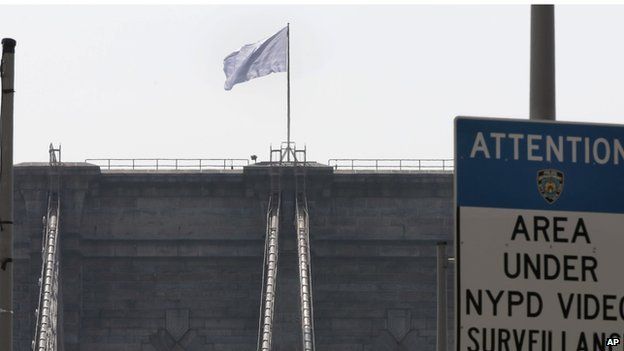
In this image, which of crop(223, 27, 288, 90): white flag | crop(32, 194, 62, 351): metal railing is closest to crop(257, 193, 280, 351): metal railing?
crop(223, 27, 288, 90): white flag

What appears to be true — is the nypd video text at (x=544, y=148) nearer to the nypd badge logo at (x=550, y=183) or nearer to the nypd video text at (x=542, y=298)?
the nypd badge logo at (x=550, y=183)

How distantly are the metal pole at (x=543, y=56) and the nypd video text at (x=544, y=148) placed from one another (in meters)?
1.07

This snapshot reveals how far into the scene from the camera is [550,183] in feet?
27.2

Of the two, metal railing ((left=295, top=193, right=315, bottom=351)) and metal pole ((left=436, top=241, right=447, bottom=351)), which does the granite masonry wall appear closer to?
metal railing ((left=295, top=193, right=315, bottom=351))

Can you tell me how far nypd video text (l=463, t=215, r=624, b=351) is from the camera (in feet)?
27.6

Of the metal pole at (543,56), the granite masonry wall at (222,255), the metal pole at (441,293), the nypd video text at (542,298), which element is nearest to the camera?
the nypd video text at (542,298)

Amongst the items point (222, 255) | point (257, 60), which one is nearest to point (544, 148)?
point (222, 255)

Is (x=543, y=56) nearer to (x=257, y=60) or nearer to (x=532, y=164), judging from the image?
(x=532, y=164)

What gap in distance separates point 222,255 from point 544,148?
77198 mm

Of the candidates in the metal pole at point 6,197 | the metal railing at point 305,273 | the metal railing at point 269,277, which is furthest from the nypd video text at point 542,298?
the metal railing at point 269,277

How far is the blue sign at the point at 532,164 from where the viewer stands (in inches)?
328

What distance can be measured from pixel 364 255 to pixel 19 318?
59.3 ft

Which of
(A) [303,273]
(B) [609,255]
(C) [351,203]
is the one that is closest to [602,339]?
(B) [609,255]

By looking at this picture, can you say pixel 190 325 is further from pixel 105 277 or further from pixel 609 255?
pixel 609 255
